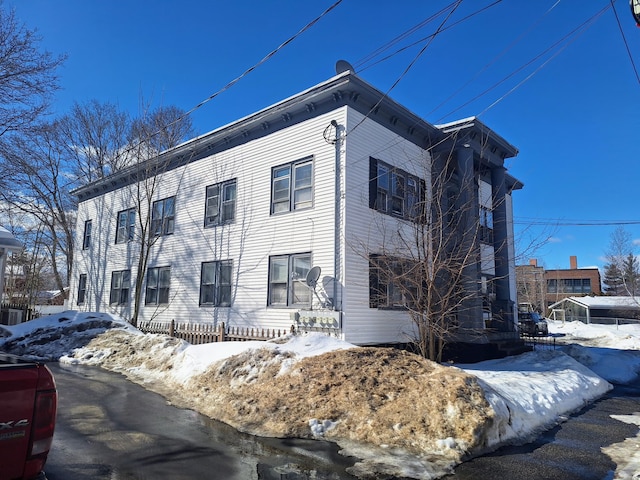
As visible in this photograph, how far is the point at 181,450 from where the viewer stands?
6.02 m

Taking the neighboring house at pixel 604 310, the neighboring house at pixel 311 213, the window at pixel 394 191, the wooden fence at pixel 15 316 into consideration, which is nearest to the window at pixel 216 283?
the neighboring house at pixel 311 213

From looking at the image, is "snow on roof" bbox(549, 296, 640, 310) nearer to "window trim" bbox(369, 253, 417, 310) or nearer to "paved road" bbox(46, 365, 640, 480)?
"window trim" bbox(369, 253, 417, 310)

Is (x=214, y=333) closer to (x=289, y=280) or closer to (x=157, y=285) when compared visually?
(x=289, y=280)

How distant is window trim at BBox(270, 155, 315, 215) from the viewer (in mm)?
14127

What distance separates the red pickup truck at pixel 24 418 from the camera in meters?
2.89

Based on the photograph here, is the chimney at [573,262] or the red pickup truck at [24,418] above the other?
the chimney at [573,262]

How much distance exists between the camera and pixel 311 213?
13.8m

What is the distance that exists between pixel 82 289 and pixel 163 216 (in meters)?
8.95

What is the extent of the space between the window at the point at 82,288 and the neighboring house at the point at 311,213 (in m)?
5.40

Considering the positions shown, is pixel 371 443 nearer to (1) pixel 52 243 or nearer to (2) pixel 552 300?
(1) pixel 52 243

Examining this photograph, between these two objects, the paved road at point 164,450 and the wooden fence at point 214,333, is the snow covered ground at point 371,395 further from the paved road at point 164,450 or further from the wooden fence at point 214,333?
the wooden fence at point 214,333

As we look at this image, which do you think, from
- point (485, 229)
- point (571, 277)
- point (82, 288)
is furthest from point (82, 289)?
point (571, 277)

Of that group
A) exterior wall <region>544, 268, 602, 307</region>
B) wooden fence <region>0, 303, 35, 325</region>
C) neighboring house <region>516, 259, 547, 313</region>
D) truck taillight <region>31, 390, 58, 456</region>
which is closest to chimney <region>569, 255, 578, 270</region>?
exterior wall <region>544, 268, 602, 307</region>

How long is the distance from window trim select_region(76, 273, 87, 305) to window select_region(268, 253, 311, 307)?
14869 millimetres
